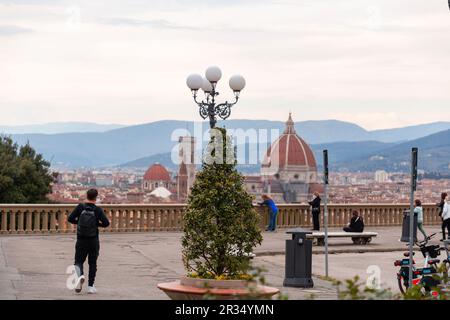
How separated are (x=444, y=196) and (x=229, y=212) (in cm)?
2031

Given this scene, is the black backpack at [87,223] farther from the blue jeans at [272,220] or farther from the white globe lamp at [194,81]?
the blue jeans at [272,220]

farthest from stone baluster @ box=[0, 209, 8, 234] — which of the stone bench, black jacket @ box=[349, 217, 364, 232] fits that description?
black jacket @ box=[349, 217, 364, 232]

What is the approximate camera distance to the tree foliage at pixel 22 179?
49.3 m

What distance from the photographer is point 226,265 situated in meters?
13.5

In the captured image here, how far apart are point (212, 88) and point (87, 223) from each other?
15.5 m

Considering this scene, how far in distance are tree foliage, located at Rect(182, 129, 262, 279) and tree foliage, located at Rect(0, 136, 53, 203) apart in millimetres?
35657

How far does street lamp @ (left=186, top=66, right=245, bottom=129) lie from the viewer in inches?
1185

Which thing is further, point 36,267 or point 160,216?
point 160,216

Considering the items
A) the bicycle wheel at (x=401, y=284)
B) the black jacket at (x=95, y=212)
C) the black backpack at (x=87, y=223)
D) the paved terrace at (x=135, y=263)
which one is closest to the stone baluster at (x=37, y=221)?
the paved terrace at (x=135, y=263)

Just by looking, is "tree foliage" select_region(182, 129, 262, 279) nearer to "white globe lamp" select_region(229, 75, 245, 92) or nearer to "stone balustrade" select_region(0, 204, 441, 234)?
"stone balustrade" select_region(0, 204, 441, 234)

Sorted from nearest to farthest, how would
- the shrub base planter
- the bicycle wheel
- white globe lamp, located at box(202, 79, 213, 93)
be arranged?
1. the shrub base planter
2. the bicycle wheel
3. white globe lamp, located at box(202, 79, 213, 93)

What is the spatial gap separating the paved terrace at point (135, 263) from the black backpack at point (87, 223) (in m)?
0.91
